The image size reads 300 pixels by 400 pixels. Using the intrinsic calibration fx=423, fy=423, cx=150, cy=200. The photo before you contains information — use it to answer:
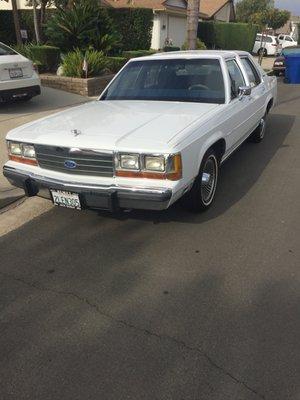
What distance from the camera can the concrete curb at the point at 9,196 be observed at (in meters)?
5.04

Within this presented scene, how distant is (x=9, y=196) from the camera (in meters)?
5.15

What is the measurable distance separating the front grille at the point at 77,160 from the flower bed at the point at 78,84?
26.0 ft

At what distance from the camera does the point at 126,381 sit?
8.17 feet

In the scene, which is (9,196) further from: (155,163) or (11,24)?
(11,24)

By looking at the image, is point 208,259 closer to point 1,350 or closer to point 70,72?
point 1,350

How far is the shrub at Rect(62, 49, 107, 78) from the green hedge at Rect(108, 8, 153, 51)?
377 inches

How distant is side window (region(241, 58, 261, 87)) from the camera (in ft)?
20.5

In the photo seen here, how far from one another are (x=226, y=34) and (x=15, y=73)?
26.7 meters

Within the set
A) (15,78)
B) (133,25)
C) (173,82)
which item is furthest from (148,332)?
(133,25)

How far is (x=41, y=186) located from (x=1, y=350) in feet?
5.50

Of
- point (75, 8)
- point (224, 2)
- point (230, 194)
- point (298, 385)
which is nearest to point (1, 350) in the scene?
point (298, 385)

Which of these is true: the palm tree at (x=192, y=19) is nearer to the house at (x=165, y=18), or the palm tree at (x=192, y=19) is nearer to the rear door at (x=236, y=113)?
the rear door at (x=236, y=113)

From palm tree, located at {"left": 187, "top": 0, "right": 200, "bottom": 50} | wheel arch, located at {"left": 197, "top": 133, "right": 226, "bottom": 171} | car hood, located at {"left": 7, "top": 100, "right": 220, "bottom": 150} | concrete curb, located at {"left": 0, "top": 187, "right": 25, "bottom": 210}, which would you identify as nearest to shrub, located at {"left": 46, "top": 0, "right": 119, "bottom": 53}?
palm tree, located at {"left": 187, "top": 0, "right": 200, "bottom": 50}

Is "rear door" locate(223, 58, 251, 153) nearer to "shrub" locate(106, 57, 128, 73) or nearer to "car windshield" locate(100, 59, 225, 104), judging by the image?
"car windshield" locate(100, 59, 225, 104)
